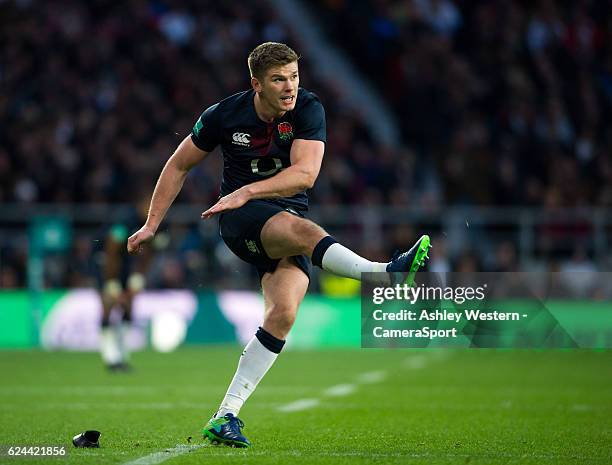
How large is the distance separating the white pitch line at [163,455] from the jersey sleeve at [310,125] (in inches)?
A: 70.9

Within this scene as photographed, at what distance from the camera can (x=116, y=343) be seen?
1415 centimetres

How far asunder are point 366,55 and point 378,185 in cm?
457

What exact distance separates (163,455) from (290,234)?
4.40ft

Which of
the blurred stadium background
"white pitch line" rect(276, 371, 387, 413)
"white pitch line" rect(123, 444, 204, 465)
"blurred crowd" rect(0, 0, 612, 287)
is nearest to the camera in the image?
"white pitch line" rect(123, 444, 204, 465)

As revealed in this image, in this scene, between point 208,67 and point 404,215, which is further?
point 208,67

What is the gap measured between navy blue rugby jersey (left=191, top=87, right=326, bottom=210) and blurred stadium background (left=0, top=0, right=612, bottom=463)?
10.1m

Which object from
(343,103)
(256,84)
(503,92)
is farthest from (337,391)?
(343,103)

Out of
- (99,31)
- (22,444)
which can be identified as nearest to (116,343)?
(22,444)

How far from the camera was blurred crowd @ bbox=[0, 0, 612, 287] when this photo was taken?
19031mm

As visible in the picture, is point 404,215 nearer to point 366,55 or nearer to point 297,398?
point 366,55

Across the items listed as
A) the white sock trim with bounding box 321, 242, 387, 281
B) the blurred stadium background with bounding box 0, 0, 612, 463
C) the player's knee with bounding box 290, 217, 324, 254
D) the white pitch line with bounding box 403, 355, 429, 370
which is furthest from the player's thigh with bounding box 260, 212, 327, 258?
the blurred stadium background with bounding box 0, 0, 612, 463

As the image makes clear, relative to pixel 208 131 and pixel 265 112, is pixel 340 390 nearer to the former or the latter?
pixel 208 131

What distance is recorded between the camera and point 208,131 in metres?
6.73

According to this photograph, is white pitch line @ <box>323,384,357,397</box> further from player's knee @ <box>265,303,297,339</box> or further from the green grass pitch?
player's knee @ <box>265,303,297,339</box>
